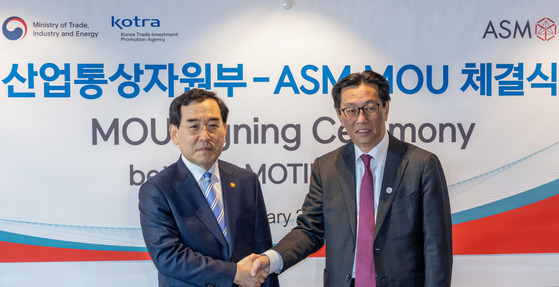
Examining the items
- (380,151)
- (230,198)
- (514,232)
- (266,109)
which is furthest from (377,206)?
(514,232)

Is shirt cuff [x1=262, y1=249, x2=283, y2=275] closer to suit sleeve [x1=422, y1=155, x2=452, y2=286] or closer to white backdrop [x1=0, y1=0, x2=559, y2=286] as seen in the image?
suit sleeve [x1=422, y1=155, x2=452, y2=286]

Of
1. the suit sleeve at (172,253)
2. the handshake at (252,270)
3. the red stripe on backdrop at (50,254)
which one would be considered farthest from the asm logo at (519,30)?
the red stripe on backdrop at (50,254)

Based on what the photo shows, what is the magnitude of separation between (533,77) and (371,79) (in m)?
1.96

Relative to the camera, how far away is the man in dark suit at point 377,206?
2.17m

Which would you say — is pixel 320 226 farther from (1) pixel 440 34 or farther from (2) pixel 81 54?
(2) pixel 81 54

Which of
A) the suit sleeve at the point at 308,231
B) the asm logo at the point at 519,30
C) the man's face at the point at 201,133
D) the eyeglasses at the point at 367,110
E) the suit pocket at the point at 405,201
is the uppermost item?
the asm logo at the point at 519,30

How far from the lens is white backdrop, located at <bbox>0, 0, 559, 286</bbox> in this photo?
347 cm

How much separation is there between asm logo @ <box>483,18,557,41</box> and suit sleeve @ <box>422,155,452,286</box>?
1.88 meters

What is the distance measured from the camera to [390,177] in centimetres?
224

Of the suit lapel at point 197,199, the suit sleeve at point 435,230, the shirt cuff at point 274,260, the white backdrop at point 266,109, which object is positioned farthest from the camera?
the white backdrop at point 266,109

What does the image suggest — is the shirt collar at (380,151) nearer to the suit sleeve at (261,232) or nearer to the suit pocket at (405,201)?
the suit pocket at (405,201)

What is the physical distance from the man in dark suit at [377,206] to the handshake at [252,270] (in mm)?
11

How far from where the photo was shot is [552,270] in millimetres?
3682

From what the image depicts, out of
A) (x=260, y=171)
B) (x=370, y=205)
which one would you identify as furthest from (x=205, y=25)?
(x=370, y=205)
